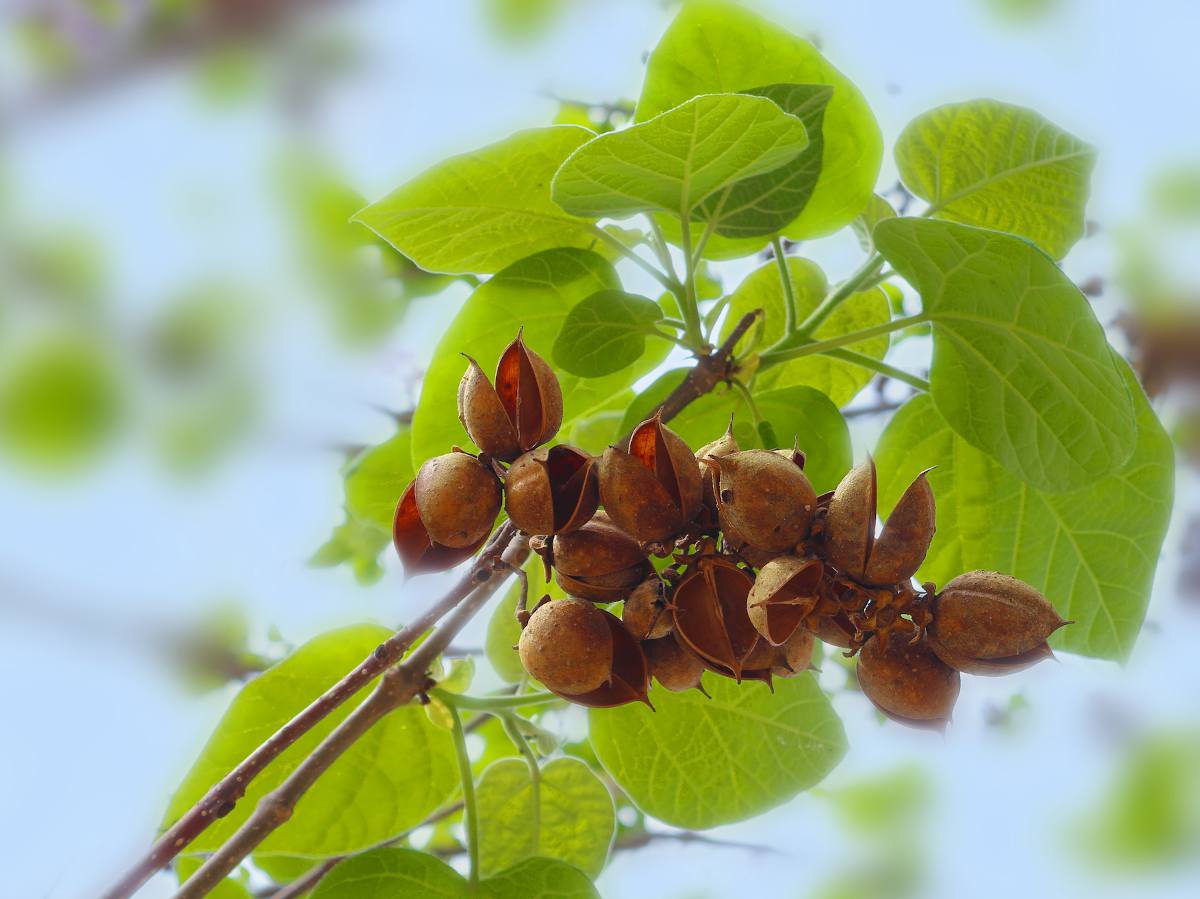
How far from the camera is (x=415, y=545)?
2.86ft

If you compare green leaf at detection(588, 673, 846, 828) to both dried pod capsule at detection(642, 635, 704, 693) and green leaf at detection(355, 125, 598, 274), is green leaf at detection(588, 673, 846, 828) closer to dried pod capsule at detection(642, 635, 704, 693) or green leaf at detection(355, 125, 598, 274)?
dried pod capsule at detection(642, 635, 704, 693)

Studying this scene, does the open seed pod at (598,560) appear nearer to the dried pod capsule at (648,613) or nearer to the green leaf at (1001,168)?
the dried pod capsule at (648,613)

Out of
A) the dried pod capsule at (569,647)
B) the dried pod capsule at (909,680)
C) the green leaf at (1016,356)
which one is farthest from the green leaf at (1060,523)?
the dried pod capsule at (569,647)

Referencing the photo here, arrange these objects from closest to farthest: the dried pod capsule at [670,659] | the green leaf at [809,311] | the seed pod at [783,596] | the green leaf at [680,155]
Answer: the seed pod at [783,596] → the dried pod capsule at [670,659] → the green leaf at [680,155] → the green leaf at [809,311]

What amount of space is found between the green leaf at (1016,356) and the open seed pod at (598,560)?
1.38ft

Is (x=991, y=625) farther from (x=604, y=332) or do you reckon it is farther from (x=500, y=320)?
(x=500, y=320)

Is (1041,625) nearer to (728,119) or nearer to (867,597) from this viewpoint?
(867,597)

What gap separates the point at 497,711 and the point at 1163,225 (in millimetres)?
1837

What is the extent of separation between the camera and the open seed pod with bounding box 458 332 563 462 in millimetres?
860

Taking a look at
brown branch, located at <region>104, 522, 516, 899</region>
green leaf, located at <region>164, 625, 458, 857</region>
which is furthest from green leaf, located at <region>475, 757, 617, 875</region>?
brown branch, located at <region>104, 522, 516, 899</region>

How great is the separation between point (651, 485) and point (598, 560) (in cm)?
7

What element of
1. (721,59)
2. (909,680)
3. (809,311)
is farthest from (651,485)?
(809,311)

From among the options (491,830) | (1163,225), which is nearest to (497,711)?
(491,830)

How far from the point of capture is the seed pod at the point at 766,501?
2.52 feet
